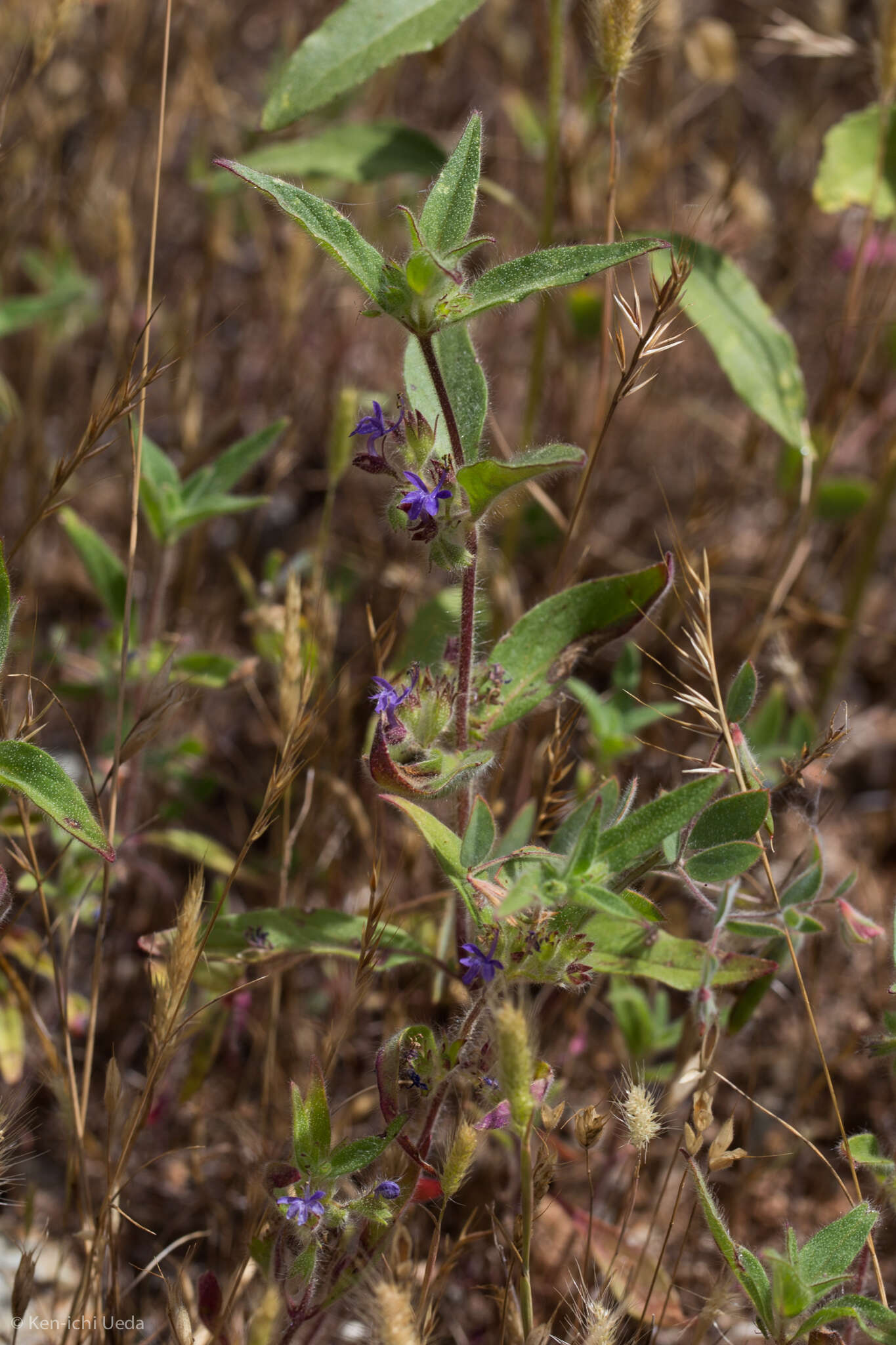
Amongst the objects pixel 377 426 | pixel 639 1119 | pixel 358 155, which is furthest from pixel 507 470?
pixel 358 155

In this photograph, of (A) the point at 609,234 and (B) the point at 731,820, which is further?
(A) the point at 609,234

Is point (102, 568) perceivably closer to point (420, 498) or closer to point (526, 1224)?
point (420, 498)

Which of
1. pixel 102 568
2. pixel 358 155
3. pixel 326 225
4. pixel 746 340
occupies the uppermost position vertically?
pixel 326 225

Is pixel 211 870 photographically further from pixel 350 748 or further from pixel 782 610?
pixel 782 610

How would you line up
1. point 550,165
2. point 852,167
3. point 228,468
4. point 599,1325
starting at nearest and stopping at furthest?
1. point 599,1325
2. point 228,468
3. point 550,165
4. point 852,167

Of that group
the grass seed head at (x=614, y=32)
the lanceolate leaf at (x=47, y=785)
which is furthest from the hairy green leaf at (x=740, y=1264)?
Result: the grass seed head at (x=614, y=32)

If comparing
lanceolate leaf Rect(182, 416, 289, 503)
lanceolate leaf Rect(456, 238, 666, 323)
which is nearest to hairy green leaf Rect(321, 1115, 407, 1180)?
lanceolate leaf Rect(456, 238, 666, 323)

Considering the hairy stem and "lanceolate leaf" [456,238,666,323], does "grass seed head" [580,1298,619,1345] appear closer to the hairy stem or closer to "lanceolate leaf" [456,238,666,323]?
"lanceolate leaf" [456,238,666,323]

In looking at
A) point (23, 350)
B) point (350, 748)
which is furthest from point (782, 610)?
point (23, 350)
